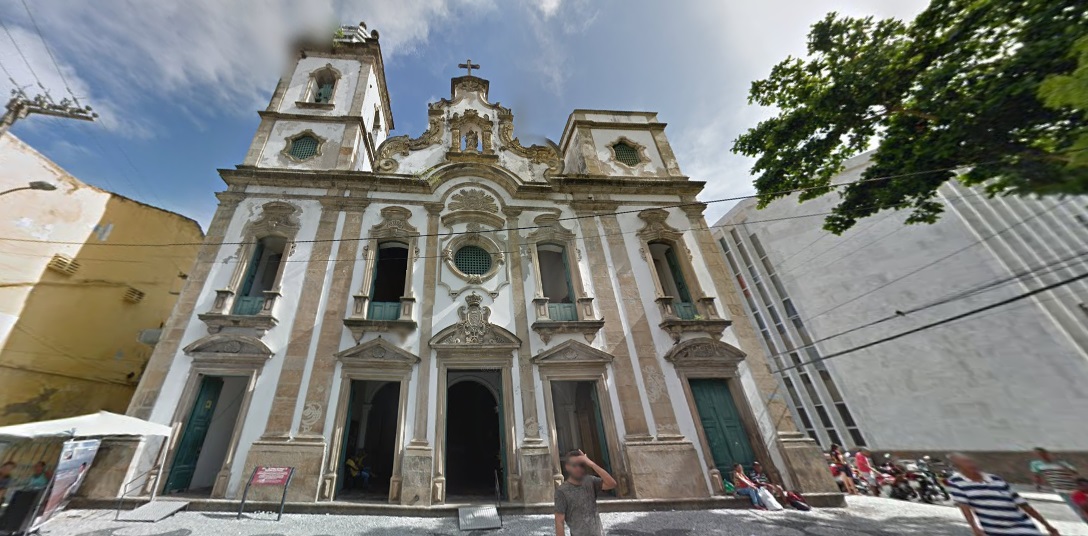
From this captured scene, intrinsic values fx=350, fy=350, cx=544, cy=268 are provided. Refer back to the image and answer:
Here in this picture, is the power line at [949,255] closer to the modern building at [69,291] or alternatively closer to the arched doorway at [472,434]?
the arched doorway at [472,434]

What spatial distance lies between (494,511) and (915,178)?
11303 millimetres

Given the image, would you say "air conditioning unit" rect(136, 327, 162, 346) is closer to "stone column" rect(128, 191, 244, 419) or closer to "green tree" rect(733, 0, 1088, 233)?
"stone column" rect(128, 191, 244, 419)

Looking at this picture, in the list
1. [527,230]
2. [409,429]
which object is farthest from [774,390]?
[409,429]

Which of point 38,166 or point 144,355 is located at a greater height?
point 38,166

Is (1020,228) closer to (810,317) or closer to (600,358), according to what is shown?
(810,317)

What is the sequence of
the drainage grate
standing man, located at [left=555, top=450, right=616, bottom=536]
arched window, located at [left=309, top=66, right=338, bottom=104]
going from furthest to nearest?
arched window, located at [left=309, top=66, right=338, bottom=104]
the drainage grate
standing man, located at [left=555, top=450, right=616, bottom=536]

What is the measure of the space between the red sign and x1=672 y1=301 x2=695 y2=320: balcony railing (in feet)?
33.4

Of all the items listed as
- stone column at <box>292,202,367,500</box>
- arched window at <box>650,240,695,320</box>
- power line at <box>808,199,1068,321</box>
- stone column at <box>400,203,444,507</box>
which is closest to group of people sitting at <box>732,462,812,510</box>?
arched window at <box>650,240,695,320</box>

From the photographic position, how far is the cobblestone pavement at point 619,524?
586cm

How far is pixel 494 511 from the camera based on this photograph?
6.82 metres

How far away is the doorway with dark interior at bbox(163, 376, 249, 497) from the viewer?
308 inches

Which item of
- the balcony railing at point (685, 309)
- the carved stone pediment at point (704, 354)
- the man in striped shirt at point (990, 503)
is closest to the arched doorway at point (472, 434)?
the carved stone pediment at point (704, 354)

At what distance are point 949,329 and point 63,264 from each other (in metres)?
29.4

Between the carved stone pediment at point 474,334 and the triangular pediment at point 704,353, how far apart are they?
4.30 metres
